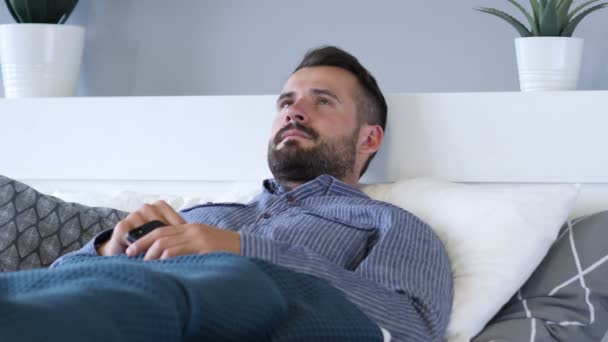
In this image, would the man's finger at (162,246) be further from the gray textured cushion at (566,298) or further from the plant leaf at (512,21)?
the plant leaf at (512,21)

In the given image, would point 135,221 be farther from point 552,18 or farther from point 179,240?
point 552,18

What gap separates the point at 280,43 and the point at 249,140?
1.34 feet

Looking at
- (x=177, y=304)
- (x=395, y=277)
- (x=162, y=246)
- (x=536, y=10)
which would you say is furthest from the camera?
(x=536, y=10)

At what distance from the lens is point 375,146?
2098 mm

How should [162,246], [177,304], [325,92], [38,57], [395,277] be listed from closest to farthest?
[177,304], [162,246], [395,277], [325,92], [38,57]

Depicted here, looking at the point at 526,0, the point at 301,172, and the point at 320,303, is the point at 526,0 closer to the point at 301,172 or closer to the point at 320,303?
the point at 301,172

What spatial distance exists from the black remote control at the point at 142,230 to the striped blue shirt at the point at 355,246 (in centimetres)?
15

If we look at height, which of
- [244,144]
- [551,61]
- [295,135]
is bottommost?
[244,144]

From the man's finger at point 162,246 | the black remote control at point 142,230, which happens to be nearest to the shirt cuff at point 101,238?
the black remote control at point 142,230

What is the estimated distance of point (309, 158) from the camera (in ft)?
6.53

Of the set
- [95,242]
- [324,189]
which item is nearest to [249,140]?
[324,189]

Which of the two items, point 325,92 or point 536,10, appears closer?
point 325,92

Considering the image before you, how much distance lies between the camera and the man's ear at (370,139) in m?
2.08

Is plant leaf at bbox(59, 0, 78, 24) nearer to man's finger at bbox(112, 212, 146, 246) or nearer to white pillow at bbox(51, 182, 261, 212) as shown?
white pillow at bbox(51, 182, 261, 212)
